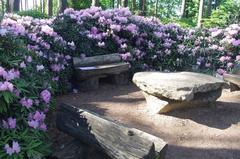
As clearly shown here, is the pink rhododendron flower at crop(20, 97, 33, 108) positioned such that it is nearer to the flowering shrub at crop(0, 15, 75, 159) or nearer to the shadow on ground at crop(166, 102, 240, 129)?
the flowering shrub at crop(0, 15, 75, 159)

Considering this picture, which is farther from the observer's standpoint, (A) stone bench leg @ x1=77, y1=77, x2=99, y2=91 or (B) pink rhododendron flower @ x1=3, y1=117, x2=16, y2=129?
(A) stone bench leg @ x1=77, y1=77, x2=99, y2=91

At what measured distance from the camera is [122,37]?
8352mm

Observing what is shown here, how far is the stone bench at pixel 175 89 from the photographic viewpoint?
4949mm

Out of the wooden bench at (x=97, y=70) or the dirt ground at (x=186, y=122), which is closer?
the dirt ground at (x=186, y=122)

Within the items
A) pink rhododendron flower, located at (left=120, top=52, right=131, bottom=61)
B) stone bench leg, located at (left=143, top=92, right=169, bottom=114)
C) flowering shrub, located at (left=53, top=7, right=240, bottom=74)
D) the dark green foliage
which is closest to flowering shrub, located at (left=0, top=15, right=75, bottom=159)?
stone bench leg, located at (left=143, top=92, right=169, bottom=114)

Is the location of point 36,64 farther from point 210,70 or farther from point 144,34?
point 210,70

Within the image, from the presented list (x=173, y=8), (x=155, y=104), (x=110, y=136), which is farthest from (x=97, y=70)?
(x=173, y=8)

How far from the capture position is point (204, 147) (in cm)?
466

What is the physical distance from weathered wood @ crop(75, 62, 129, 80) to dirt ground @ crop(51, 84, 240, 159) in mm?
362

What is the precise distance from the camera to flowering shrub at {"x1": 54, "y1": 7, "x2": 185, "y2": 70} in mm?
→ 7523

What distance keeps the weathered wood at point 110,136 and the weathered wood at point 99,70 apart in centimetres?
212

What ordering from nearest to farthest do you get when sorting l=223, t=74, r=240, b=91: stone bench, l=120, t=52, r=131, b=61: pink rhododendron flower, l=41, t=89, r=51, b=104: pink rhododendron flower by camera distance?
l=41, t=89, r=51, b=104: pink rhododendron flower < l=223, t=74, r=240, b=91: stone bench < l=120, t=52, r=131, b=61: pink rhododendron flower

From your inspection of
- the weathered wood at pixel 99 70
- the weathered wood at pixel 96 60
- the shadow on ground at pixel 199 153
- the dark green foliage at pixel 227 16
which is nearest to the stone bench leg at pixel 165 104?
the shadow on ground at pixel 199 153

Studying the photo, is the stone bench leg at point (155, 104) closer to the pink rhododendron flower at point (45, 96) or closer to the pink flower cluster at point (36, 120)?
the pink rhododendron flower at point (45, 96)
